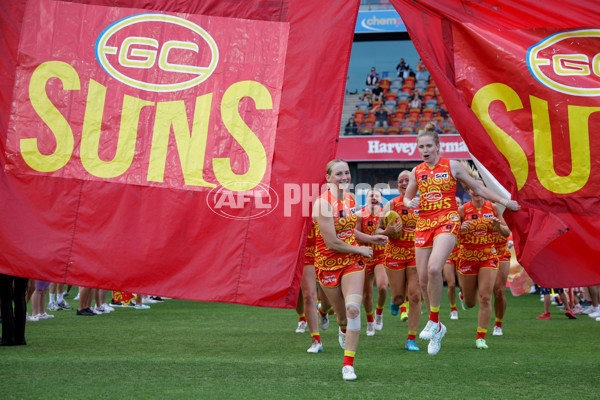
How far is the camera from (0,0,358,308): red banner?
264 inches

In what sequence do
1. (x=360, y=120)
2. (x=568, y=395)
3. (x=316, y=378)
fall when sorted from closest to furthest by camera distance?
(x=568, y=395) → (x=316, y=378) → (x=360, y=120)

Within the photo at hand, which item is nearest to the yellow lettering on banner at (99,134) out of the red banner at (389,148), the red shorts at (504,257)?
the red shorts at (504,257)

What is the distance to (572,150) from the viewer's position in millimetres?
6586

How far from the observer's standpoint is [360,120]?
3225 cm

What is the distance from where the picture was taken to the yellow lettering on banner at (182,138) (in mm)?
6859

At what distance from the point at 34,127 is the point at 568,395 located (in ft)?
18.0

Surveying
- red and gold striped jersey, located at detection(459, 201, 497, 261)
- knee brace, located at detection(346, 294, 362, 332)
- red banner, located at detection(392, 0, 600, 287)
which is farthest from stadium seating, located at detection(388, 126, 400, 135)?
knee brace, located at detection(346, 294, 362, 332)

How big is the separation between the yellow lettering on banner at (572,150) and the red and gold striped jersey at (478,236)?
119 inches

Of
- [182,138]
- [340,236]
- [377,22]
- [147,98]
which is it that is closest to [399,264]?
[340,236]

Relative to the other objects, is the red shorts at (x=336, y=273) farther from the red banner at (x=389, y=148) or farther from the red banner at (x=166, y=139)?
the red banner at (x=389, y=148)

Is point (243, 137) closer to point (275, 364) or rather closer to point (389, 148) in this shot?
point (275, 364)

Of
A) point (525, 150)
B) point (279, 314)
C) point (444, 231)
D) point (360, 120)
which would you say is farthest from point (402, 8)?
point (360, 120)

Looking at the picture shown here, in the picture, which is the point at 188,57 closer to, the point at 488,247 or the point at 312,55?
the point at 312,55

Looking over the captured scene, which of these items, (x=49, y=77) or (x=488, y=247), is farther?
(x=488, y=247)
